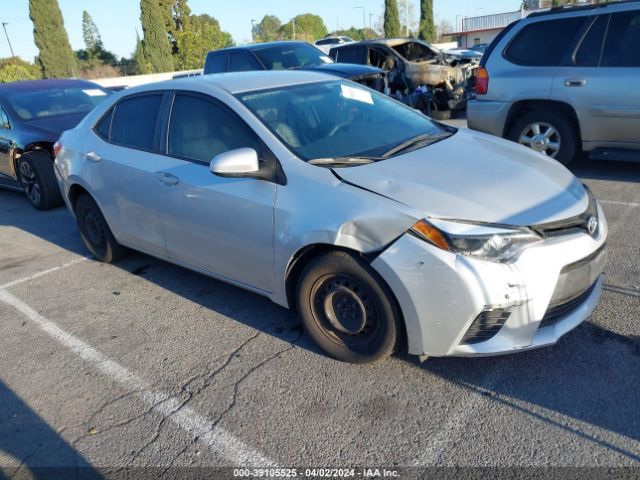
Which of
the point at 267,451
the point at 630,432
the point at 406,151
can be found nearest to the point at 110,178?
the point at 406,151

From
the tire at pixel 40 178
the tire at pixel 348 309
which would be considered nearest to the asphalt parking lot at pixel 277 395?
the tire at pixel 348 309

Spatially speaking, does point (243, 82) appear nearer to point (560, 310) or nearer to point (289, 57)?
point (560, 310)

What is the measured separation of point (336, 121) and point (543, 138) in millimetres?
3709

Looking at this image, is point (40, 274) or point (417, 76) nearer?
point (40, 274)

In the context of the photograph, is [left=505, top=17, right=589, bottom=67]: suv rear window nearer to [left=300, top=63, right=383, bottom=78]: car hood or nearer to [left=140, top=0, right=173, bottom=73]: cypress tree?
[left=300, top=63, right=383, bottom=78]: car hood

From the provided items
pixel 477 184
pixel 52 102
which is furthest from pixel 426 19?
pixel 477 184

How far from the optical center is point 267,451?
2.60m

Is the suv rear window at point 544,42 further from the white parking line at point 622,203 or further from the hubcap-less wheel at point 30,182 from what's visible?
the hubcap-less wheel at point 30,182

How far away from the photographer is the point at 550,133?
6387 millimetres

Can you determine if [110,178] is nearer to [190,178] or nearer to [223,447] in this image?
[190,178]

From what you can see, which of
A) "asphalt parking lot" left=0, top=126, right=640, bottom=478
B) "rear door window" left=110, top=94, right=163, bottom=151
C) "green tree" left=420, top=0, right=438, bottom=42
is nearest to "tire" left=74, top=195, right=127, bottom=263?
"rear door window" left=110, top=94, right=163, bottom=151

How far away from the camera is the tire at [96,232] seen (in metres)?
4.93

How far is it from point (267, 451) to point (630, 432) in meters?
1.68

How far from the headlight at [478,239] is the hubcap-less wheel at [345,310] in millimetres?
504
